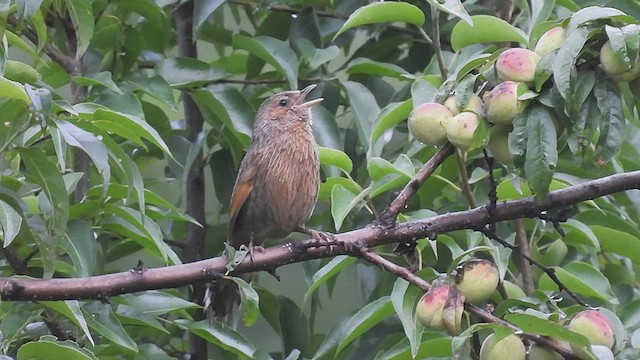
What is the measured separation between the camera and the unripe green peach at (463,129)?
238 centimetres

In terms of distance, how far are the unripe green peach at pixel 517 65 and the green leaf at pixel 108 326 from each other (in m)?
1.43

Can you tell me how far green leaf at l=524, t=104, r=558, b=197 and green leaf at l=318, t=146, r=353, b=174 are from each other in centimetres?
116

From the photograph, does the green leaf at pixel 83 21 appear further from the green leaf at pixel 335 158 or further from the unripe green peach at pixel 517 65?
the unripe green peach at pixel 517 65

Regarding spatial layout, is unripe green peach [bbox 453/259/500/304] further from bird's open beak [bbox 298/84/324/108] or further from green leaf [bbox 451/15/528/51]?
bird's open beak [bbox 298/84/324/108]

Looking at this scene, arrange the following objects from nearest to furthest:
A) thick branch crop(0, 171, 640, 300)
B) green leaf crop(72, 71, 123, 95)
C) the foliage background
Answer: thick branch crop(0, 171, 640, 300), the foliage background, green leaf crop(72, 71, 123, 95)

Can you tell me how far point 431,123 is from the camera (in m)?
2.48

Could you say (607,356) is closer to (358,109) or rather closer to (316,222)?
(358,109)

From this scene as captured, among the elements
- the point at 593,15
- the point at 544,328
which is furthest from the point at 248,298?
the point at 593,15

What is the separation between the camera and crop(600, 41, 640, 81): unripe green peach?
2244 millimetres

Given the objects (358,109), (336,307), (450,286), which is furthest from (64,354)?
(336,307)

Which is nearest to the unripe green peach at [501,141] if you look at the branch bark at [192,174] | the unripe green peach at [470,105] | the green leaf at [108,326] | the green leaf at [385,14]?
the unripe green peach at [470,105]

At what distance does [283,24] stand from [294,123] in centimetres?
54

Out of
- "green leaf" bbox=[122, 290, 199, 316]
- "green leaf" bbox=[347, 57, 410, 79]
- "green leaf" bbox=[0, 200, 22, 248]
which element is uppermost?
"green leaf" bbox=[0, 200, 22, 248]

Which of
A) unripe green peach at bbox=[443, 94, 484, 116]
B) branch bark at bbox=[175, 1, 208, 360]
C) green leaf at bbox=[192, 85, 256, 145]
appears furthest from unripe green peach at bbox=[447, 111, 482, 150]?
branch bark at bbox=[175, 1, 208, 360]
